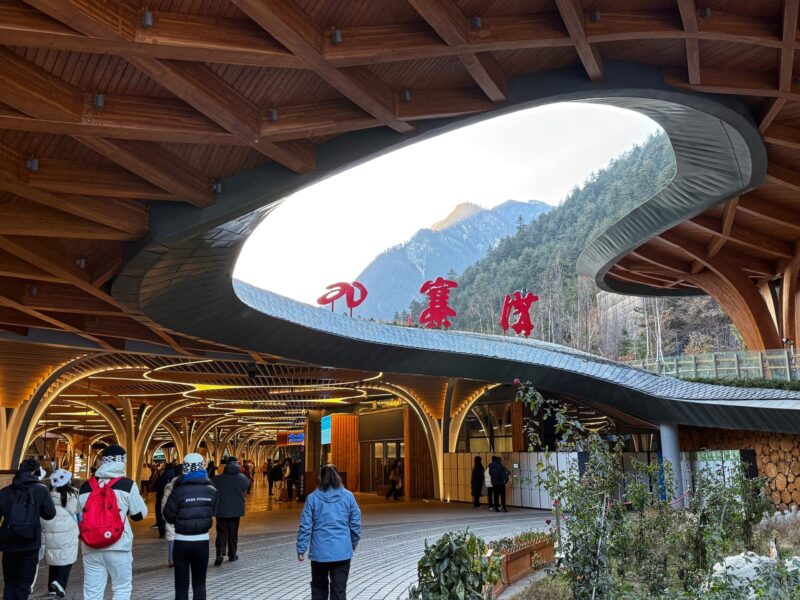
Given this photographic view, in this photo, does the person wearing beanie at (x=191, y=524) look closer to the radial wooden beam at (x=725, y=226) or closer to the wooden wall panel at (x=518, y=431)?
the radial wooden beam at (x=725, y=226)

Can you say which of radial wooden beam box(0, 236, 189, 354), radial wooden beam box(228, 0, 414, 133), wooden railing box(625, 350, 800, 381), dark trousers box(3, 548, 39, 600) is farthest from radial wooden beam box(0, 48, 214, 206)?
wooden railing box(625, 350, 800, 381)

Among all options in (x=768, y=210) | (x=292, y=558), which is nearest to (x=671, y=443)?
(x=768, y=210)

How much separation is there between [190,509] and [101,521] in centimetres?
84

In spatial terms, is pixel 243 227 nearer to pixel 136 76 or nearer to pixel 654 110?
pixel 136 76

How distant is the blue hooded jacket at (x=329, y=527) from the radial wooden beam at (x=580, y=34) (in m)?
4.50

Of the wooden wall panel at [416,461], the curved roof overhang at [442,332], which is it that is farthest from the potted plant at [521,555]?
the wooden wall panel at [416,461]

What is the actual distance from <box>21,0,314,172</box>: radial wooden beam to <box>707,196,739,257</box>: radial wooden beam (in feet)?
39.0

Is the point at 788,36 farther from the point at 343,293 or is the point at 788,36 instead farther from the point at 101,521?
the point at 343,293

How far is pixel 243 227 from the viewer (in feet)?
31.0

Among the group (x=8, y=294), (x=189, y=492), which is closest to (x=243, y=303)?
(x=8, y=294)

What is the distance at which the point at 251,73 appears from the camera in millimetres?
6867

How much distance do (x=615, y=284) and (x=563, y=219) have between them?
218 feet

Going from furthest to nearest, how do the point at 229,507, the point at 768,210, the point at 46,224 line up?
the point at 768,210, the point at 229,507, the point at 46,224

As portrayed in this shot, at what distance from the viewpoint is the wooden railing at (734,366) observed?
2017 centimetres
